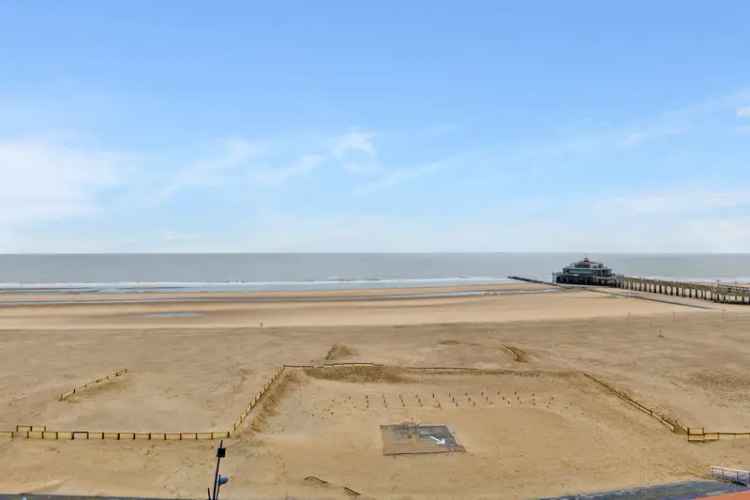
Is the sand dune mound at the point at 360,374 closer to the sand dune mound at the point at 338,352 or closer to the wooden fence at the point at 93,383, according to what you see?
the sand dune mound at the point at 338,352

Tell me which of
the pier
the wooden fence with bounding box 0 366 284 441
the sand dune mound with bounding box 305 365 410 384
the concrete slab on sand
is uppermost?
the pier

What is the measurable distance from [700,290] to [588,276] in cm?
2592

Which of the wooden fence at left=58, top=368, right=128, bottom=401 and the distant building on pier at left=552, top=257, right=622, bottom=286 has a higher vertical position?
the distant building on pier at left=552, top=257, right=622, bottom=286

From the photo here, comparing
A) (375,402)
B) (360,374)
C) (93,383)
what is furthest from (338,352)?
(93,383)

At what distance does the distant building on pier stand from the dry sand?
5140 centimetres

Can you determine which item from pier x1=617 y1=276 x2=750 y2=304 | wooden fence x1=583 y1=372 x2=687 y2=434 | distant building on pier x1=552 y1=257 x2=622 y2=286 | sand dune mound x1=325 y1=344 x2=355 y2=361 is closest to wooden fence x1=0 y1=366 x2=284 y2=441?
sand dune mound x1=325 y1=344 x2=355 y2=361

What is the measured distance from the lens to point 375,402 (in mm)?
25750

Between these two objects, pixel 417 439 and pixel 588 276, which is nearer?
pixel 417 439

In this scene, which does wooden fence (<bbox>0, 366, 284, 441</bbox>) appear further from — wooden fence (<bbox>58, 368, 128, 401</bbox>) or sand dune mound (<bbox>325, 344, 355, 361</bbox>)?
sand dune mound (<bbox>325, 344, 355, 361</bbox>)

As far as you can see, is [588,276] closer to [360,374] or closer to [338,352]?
[338,352]

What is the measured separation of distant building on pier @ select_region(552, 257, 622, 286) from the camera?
4104 inches

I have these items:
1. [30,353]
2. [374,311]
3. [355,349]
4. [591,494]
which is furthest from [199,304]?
[591,494]

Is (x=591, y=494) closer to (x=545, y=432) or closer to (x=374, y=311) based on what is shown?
(x=545, y=432)

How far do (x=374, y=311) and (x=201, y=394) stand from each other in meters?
37.5
